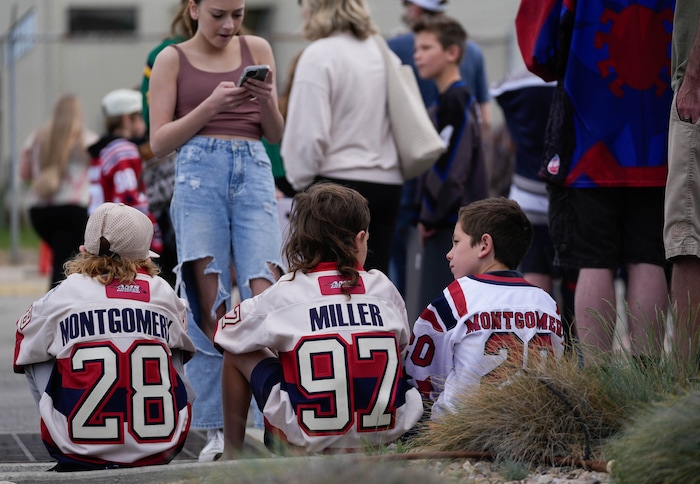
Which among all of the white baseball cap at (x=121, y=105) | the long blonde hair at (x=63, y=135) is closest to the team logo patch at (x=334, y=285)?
the white baseball cap at (x=121, y=105)

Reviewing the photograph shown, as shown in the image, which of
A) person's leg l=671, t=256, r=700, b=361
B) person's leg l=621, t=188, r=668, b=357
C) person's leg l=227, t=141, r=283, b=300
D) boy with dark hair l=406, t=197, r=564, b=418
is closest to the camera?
person's leg l=671, t=256, r=700, b=361

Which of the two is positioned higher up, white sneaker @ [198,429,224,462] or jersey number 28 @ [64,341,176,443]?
jersey number 28 @ [64,341,176,443]

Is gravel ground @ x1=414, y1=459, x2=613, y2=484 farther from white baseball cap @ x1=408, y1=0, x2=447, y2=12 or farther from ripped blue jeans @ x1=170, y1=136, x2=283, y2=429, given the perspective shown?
white baseball cap @ x1=408, y1=0, x2=447, y2=12

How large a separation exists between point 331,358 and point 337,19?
2.80 meters

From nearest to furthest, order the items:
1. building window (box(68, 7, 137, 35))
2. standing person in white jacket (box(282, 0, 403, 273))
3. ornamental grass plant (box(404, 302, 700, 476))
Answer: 1. ornamental grass plant (box(404, 302, 700, 476))
2. standing person in white jacket (box(282, 0, 403, 273))
3. building window (box(68, 7, 137, 35))

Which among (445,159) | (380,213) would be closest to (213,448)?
(380,213)

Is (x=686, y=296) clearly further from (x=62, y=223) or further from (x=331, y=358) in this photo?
(x=62, y=223)

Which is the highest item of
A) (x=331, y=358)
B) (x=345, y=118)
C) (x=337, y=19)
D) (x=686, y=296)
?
(x=337, y=19)

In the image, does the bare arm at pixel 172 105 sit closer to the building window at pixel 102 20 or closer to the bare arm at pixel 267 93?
the bare arm at pixel 267 93

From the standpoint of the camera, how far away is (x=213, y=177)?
18.0 feet

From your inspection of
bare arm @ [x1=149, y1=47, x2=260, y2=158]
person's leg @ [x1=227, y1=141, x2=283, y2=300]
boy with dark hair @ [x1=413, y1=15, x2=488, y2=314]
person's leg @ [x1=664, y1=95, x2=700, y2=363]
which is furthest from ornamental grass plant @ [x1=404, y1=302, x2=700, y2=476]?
boy with dark hair @ [x1=413, y1=15, x2=488, y2=314]

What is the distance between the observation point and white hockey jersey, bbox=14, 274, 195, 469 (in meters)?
4.51

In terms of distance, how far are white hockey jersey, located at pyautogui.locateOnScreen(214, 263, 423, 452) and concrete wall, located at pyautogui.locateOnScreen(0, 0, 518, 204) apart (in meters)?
14.1

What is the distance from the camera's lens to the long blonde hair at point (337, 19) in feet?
21.9
